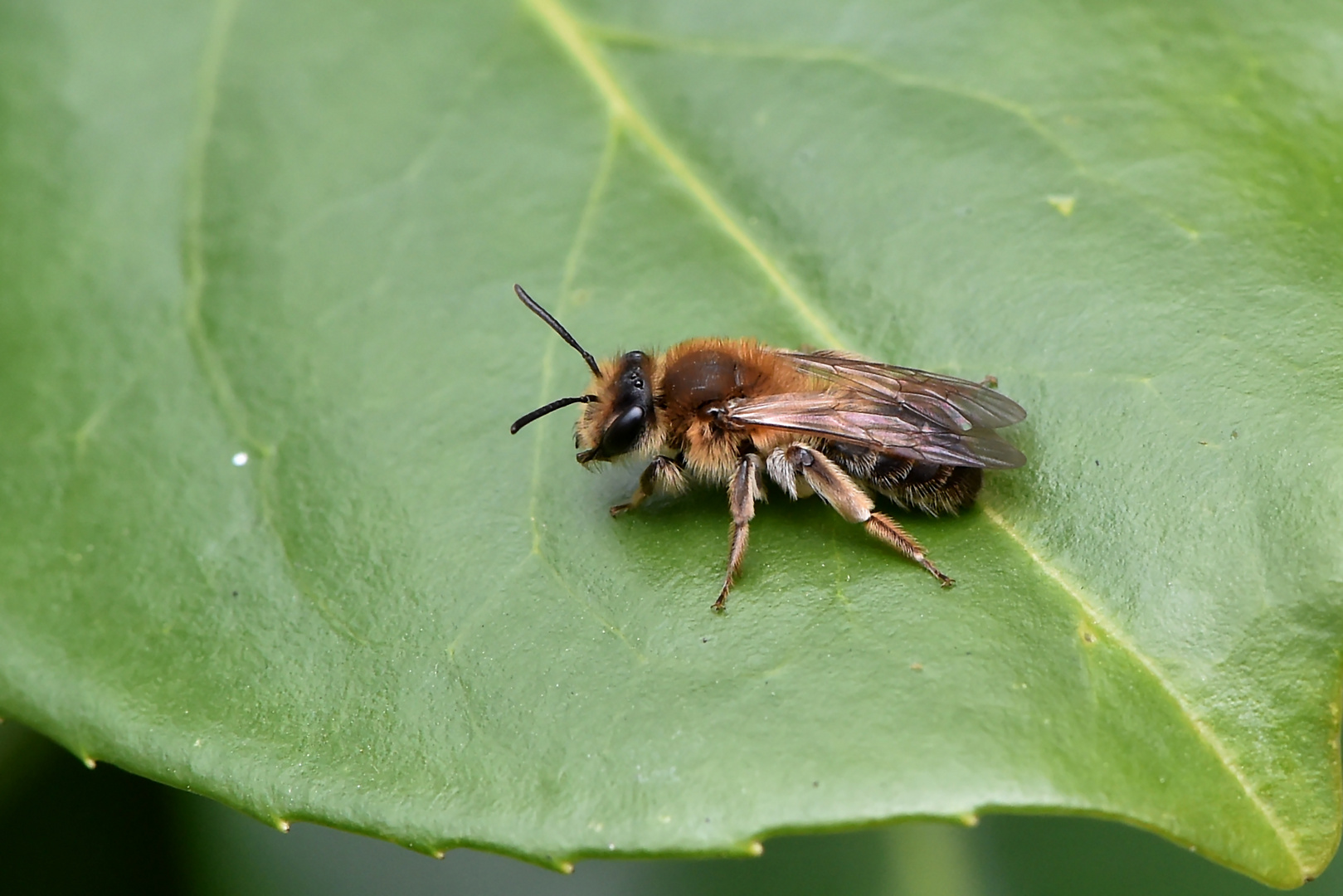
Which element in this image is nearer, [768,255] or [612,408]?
[612,408]

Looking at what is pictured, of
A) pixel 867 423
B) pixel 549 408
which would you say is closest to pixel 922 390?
pixel 867 423

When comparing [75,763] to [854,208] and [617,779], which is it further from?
[854,208]

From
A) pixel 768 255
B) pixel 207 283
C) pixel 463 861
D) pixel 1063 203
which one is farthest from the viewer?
pixel 463 861

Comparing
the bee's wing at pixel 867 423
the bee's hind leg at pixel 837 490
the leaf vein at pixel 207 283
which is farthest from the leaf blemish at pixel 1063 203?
the leaf vein at pixel 207 283

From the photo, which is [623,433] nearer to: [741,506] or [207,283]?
[741,506]

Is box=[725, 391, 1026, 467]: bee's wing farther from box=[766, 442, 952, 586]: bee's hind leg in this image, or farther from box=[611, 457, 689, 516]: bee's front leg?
box=[611, 457, 689, 516]: bee's front leg

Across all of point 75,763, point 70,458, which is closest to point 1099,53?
point 70,458
